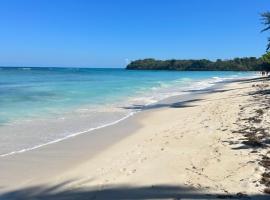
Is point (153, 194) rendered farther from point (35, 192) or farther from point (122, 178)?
point (35, 192)

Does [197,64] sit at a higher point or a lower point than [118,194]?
lower

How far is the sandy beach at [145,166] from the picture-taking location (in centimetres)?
683

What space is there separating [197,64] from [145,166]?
540 feet

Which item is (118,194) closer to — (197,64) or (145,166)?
(145,166)

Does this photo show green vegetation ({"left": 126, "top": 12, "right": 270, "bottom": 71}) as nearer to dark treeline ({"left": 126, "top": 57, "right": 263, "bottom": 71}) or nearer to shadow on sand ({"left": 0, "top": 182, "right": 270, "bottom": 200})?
dark treeline ({"left": 126, "top": 57, "right": 263, "bottom": 71})

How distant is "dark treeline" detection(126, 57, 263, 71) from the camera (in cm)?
15110

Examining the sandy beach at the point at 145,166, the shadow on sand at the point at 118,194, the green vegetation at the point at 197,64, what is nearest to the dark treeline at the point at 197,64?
the green vegetation at the point at 197,64

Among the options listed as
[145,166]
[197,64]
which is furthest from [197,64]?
[145,166]

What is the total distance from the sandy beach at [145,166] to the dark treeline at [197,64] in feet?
439

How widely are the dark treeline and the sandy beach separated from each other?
439 feet

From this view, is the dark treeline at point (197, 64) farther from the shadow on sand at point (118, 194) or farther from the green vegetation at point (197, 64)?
the shadow on sand at point (118, 194)

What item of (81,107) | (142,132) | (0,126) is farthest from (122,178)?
(81,107)

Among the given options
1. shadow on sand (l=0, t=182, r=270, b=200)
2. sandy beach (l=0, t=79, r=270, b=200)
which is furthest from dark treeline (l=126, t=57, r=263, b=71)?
shadow on sand (l=0, t=182, r=270, b=200)

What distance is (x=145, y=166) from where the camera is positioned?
8406 mm
